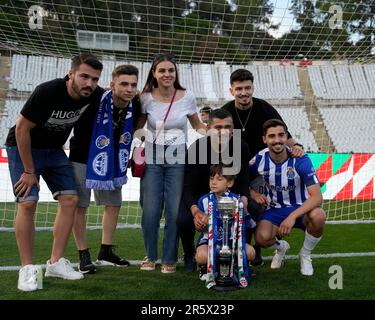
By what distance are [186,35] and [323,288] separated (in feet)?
13.9

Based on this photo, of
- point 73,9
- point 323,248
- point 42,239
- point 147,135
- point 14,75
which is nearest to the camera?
point 147,135

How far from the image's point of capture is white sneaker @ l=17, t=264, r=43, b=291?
3.12 meters

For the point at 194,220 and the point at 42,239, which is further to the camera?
the point at 42,239

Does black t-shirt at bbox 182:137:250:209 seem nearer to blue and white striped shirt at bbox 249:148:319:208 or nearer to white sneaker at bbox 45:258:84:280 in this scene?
blue and white striped shirt at bbox 249:148:319:208

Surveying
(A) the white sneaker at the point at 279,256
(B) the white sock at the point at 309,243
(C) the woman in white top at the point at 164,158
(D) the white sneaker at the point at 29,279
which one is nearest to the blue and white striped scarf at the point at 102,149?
(C) the woman in white top at the point at 164,158

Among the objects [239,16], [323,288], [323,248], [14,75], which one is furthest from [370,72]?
[323,288]

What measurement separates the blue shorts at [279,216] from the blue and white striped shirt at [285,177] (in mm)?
44

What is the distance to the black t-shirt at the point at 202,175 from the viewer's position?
354 centimetres

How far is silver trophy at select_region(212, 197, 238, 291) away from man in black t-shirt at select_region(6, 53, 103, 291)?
1053 mm

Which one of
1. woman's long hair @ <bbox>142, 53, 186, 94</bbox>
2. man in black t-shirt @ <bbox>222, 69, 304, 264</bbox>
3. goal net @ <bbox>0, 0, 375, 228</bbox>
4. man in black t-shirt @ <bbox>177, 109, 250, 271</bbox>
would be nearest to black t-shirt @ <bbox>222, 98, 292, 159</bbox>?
man in black t-shirt @ <bbox>222, 69, 304, 264</bbox>

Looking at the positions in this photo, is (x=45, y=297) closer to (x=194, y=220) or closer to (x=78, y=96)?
(x=194, y=220)

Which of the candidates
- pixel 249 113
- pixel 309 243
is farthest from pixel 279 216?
pixel 249 113

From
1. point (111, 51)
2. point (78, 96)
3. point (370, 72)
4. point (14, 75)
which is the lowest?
point (78, 96)
